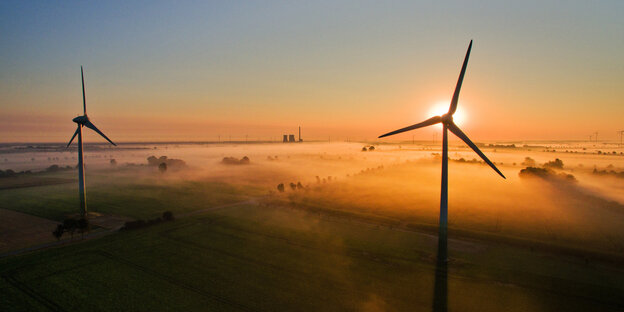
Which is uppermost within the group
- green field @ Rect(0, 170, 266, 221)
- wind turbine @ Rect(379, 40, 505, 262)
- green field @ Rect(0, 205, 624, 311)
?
wind turbine @ Rect(379, 40, 505, 262)

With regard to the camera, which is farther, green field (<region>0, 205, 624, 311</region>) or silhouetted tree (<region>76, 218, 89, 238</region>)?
silhouetted tree (<region>76, 218, 89, 238</region>)

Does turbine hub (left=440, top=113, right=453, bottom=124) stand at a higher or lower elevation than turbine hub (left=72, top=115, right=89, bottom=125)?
lower

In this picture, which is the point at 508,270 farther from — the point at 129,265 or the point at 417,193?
the point at 417,193

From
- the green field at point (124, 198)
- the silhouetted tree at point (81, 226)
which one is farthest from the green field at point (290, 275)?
the green field at point (124, 198)

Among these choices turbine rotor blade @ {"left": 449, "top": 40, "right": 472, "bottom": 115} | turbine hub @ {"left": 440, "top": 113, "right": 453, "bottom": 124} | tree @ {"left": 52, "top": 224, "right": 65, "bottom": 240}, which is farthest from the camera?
tree @ {"left": 52, "top": 224, "right": 65, "bottom": 240}

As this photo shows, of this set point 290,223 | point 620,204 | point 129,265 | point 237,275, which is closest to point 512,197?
point 620,204

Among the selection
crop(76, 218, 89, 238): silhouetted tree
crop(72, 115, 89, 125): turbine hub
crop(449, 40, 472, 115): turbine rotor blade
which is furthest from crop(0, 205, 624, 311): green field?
crop(72, 115, 89, 125): turbine hub

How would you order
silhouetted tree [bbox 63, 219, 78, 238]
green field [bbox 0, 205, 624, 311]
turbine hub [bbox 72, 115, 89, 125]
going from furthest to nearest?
turbine hub [bbox 72, 115, 89, 125] < silhouetted tree [bbox 63, 219, 78, 238] < green field [bbox 0, 205, 624, 311]

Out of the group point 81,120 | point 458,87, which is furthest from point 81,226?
point 458,87

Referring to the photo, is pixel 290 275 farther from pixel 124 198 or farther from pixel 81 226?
pixel 124 198

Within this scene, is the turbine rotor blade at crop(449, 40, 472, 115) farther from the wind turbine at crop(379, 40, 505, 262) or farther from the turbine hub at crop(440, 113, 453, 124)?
the turbine hub at crop(440, 113, 453, 124)
